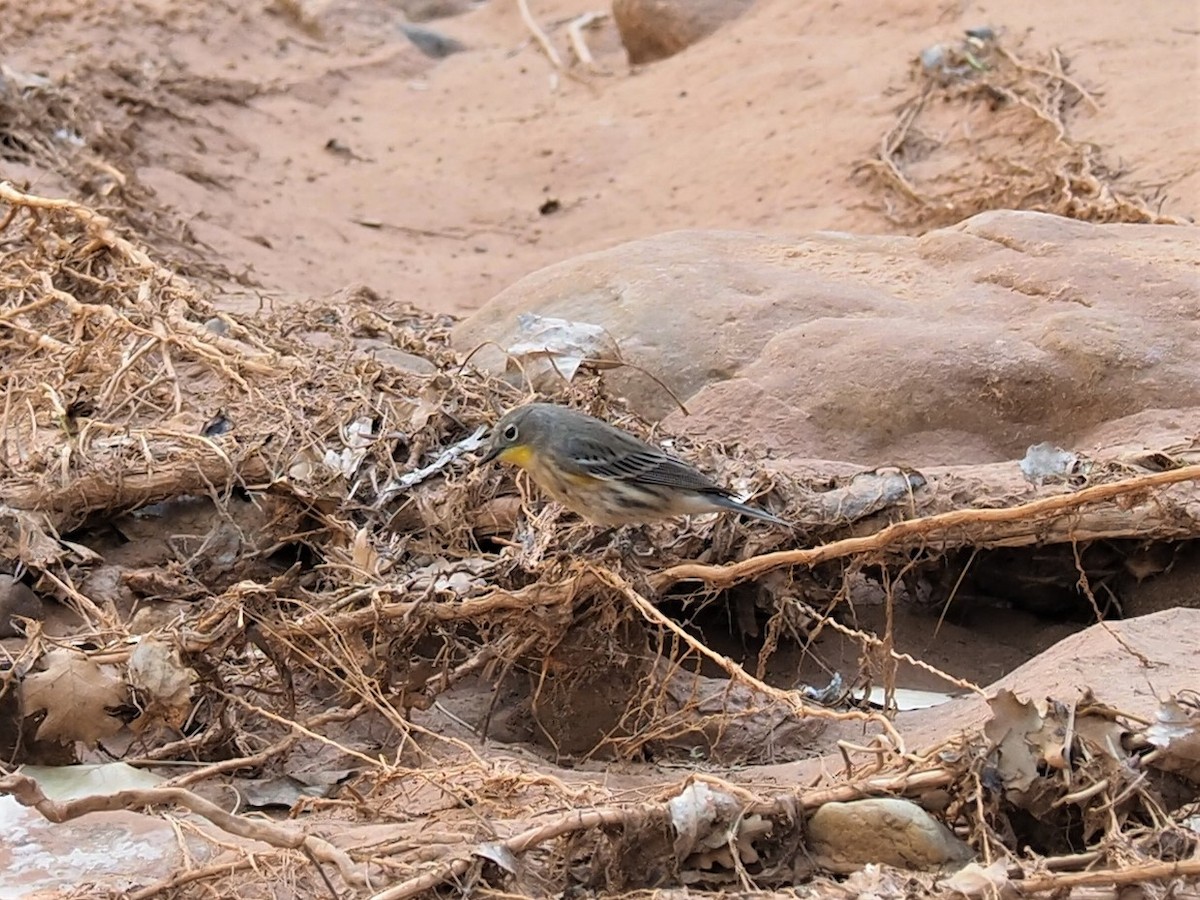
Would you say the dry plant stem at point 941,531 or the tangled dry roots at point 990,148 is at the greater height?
the dry plant stem at point 941,531

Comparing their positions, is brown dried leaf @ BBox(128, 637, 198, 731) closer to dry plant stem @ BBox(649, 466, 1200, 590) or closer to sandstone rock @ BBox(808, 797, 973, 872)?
dry plant stem @ BBox(649, 466, 1200, 590)

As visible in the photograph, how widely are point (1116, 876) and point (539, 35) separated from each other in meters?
14.2

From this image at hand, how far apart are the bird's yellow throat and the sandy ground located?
334 centimetres

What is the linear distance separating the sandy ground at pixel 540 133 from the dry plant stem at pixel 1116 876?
557 cm

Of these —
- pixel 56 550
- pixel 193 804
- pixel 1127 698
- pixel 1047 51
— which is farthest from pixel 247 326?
pixel 1047 51

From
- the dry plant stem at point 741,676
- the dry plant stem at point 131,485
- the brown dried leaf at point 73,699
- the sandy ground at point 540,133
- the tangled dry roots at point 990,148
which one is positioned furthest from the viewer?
the sandy ground at point 540,133

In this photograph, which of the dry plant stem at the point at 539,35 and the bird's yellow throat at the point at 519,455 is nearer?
the bird's yellow throat at the point at 519,455

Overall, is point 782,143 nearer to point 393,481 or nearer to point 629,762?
point 393,481

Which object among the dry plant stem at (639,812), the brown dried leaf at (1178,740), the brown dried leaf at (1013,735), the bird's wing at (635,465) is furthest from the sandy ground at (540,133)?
the brown dried leaf at (1178,740)

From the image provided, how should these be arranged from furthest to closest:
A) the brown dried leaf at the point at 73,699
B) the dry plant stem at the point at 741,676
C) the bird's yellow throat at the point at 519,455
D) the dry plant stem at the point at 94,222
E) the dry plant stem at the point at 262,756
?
the dry plant stem at the point at 94,222, the bird's yellow throat at the point at 519,455, the brown dried leaf at the point at 73,699, the dry plant stem at the point at 262,756, the dry plant stem at the point at 741,676

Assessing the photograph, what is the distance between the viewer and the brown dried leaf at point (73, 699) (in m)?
4.01

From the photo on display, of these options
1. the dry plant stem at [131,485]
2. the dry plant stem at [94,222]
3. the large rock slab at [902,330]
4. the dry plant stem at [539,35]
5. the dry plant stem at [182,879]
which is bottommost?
the dry plant stem at [539,35]

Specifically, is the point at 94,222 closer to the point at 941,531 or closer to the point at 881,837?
the point at 941,531

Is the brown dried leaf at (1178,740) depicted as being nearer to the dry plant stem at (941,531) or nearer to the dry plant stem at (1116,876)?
the dry plant stem at (1116,876)
